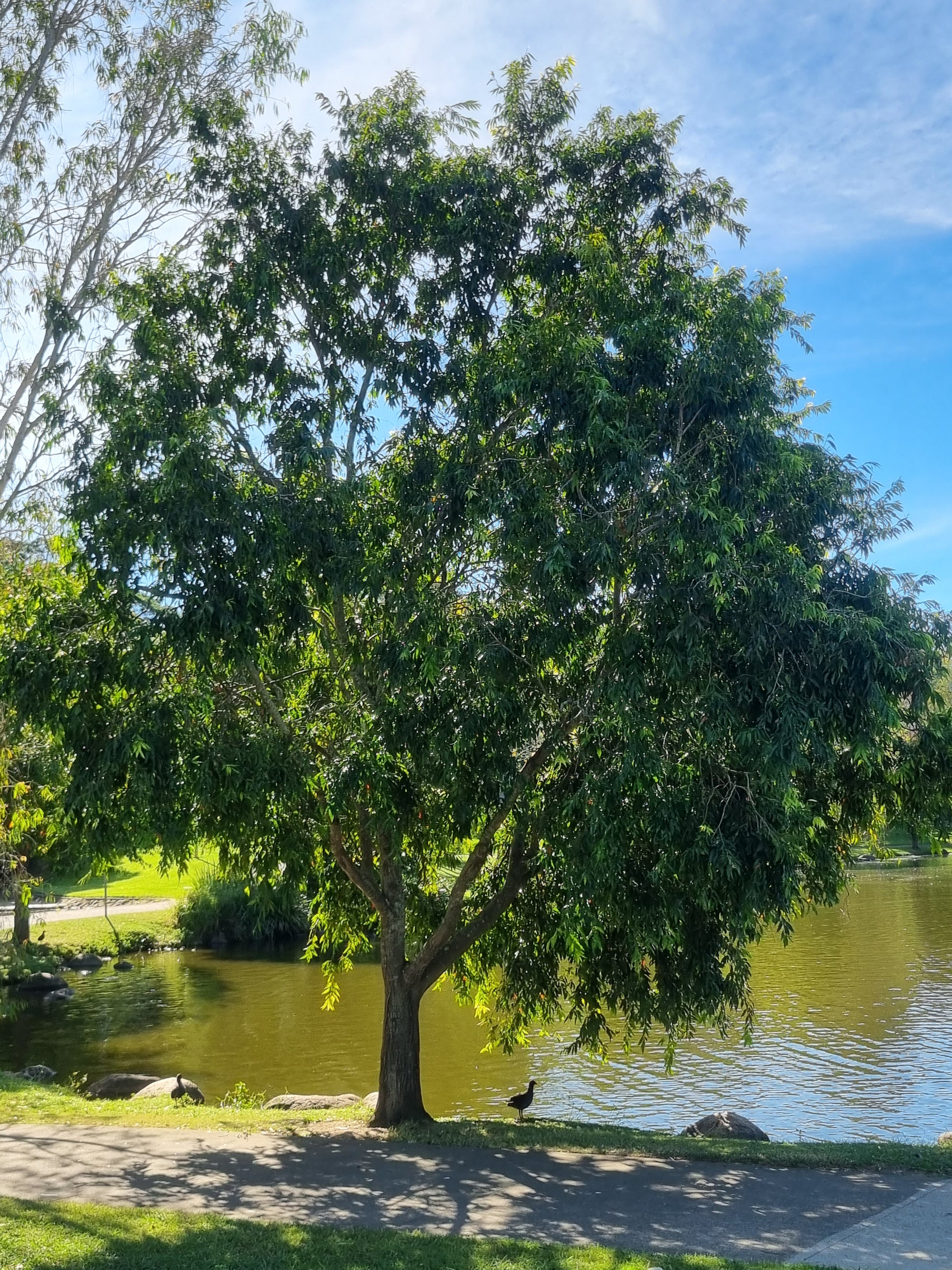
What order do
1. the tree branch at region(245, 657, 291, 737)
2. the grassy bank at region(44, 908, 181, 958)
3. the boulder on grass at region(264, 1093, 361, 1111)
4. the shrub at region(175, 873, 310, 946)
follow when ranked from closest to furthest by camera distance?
the tree branch at region(245, 657, 291, 737), the boulder on grass at region(264, 1093, 361, 1111), the grassy bank at region(44, 908, 181, 958), the shrub at region(175, 873, 310, 946)

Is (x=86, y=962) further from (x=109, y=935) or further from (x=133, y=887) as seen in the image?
(x=133, y=887)

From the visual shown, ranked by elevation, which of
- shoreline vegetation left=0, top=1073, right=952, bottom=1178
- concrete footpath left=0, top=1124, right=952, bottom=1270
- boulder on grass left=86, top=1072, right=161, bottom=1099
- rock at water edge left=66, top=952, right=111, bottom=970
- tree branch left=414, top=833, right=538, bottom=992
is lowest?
rock at water edge left=66, top=952, right=111, bottom=970

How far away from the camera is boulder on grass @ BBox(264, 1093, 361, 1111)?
1527 centimetres

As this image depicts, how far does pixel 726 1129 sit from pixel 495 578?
7762mm

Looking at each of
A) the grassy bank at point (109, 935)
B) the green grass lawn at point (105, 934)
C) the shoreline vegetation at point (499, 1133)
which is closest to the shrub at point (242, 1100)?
the shoreline vegetation at point (499, 1133)

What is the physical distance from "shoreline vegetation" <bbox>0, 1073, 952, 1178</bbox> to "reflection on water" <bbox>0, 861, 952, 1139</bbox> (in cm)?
322

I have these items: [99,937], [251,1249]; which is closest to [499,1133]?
[251,1249]

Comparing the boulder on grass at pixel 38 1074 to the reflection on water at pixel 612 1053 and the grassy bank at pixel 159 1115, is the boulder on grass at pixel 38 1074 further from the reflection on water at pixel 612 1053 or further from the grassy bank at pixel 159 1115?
the grassy bank at pixel 159 1115

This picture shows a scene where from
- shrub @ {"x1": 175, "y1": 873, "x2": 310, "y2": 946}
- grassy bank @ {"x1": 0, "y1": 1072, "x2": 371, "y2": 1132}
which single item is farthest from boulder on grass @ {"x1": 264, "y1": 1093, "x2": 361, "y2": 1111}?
shrub @ {"x1": 175, "y1": 873, "x2": 310, "y2": 946}

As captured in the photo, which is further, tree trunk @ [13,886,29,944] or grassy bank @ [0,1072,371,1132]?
tree trunk @ [13,886,29,944]

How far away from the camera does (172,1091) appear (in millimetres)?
15523

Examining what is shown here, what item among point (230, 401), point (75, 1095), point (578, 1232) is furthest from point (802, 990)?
point (230, 401)

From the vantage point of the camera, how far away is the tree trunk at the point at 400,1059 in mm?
12078

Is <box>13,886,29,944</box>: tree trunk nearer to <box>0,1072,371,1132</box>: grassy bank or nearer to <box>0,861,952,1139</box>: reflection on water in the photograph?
<box>0,861,952,1139</box>: reflection on water
